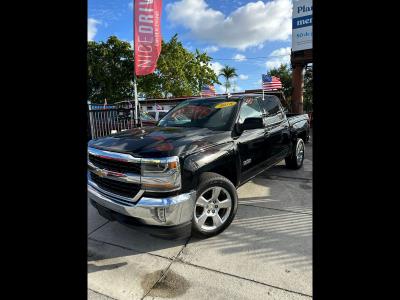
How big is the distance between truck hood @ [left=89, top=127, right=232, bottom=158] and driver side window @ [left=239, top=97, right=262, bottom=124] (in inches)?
22.3

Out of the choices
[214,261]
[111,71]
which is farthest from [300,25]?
[111,71]

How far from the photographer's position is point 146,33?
993 centimetres

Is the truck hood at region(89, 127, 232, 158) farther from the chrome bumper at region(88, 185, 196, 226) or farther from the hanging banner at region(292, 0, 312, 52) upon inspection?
the hanging banner at region(292, 0, 312, 52)

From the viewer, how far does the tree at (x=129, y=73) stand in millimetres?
25312

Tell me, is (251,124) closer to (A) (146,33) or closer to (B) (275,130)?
(B) (275,130)

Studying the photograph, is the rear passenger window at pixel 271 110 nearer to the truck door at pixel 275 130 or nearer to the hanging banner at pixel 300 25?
the truck door at pixel 275 130

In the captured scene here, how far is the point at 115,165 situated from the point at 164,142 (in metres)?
0.58

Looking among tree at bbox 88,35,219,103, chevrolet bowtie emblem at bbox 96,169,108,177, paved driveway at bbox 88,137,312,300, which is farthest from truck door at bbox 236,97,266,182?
tree at bbox 88,35,219,103

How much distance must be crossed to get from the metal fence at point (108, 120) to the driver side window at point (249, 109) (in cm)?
710

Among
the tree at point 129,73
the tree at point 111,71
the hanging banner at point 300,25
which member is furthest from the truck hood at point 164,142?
the tree at point 111,71
